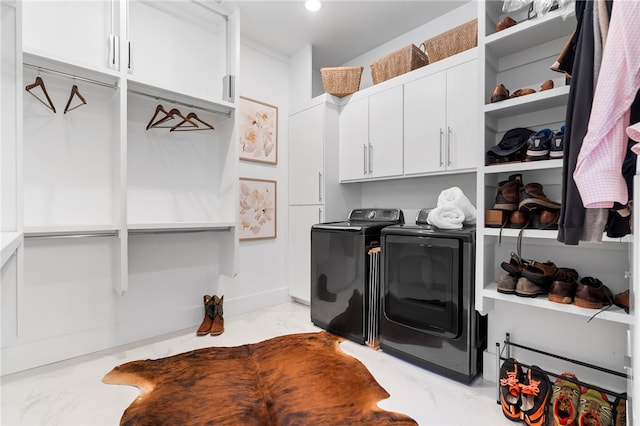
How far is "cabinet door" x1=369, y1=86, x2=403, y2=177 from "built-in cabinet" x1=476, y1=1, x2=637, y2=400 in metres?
0.85

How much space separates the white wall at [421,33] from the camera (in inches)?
105

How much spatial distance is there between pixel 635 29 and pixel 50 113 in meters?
3.08

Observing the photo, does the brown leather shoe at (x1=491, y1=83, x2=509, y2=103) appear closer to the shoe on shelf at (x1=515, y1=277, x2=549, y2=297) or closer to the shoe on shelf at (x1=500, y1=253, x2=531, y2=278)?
the shoe on shelf at (x1=500, y1=253, x2=531, y2=278)

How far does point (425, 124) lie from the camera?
2559 mm

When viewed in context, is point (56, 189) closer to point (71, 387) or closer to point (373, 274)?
point (71, 387)

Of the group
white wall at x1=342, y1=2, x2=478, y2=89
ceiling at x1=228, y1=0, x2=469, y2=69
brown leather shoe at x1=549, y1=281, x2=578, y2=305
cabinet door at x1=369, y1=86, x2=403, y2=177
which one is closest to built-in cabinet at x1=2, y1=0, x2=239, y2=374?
ceiling at x1=228, y1=0, x2=469, y2=69

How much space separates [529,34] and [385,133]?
126cm

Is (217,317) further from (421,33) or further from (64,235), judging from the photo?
(421,33)

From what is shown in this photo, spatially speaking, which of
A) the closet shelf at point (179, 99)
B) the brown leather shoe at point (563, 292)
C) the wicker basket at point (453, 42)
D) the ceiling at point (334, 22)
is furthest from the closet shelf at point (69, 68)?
the brown leather shoe at point (563, 292)

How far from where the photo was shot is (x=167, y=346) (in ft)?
8.00

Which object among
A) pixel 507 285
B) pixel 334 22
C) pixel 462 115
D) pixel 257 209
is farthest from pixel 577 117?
pixel 257 209

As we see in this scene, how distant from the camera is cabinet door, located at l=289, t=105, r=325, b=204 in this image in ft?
10.4

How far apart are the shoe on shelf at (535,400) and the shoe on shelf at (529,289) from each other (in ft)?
1.38

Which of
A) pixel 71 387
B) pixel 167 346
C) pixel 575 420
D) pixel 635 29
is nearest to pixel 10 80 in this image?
pixel 71 387
